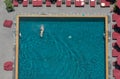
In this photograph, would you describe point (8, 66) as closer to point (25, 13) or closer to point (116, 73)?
point (25, 13)

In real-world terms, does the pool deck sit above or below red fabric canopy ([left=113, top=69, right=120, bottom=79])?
above

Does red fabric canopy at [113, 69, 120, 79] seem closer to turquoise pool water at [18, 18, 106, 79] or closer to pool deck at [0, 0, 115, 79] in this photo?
turquoise pool water at [18, 18, 106, 79]

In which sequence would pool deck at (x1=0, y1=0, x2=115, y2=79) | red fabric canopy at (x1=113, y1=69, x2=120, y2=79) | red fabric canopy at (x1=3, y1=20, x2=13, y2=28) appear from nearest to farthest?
1. red fabric canopy at (x1=113, y1=69, x2=120, y2=79)
2. pool deck at (x1=0, y1=0, x2=115, y2=79)
3. red fabric canopy at (x1=3, y1=20, x2=13, y2=28)

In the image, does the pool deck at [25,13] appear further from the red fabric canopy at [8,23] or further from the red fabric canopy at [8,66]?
the red fabric canopy at [8,66]

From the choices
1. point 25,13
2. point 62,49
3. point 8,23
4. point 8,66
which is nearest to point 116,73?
point 62,49

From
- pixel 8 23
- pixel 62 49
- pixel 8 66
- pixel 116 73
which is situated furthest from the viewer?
pixel 62 49

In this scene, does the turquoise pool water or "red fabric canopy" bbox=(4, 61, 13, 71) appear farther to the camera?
the turquoise pool water

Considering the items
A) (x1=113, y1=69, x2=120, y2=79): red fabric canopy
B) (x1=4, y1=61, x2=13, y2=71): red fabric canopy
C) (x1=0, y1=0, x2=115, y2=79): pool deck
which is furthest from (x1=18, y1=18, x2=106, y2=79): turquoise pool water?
(x1=113, y1=69, x2=120, y2=79): red fabric canopy

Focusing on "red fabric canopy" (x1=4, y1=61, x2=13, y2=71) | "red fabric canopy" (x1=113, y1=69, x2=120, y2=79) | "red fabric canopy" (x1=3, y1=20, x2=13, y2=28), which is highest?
"red fabric canopy" (x1=3, y1=20, x2=13, y2=28)

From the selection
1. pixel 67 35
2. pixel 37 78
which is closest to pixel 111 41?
pixel 67 35

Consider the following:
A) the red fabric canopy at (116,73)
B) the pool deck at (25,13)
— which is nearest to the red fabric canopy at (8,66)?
the pool deck at (25,13)

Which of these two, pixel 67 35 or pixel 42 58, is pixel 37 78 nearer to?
pixel 42 58
